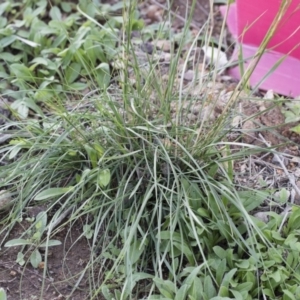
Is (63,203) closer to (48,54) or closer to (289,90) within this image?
(48,54)

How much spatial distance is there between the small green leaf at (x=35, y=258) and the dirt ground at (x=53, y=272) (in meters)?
0.03

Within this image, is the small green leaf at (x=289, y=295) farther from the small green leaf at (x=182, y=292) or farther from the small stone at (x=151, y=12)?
the small stone at (x=151, y=12)

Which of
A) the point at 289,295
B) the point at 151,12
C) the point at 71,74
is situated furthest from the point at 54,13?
the point at 289,295

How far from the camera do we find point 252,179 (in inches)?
78.0

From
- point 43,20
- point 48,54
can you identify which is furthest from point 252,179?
point 43,20

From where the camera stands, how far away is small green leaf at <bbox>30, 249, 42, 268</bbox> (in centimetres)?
179

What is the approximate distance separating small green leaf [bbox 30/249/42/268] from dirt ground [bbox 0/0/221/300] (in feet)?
0.09

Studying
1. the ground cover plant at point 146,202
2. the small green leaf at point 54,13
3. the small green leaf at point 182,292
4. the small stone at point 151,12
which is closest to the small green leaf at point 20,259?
the ground cover plant at point 146,202

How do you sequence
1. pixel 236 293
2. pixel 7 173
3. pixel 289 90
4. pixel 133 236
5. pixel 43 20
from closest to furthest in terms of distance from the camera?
1. pixel 236 293
2. pixel 133 236
3. pixel 7 173
4. pixel 289 90
5. pixel 43 20

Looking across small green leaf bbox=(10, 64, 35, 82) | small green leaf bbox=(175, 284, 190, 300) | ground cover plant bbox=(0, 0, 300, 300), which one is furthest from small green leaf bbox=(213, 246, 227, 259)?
small green leaf bbox=(10, 64, 35, 82)

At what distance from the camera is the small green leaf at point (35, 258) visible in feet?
5.88

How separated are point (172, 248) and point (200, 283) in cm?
A: 12

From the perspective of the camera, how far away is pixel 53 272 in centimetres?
182

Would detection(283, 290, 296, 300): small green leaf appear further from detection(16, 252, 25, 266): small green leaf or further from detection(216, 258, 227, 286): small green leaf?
detection(16, 252, 25, 266): small green leaf
